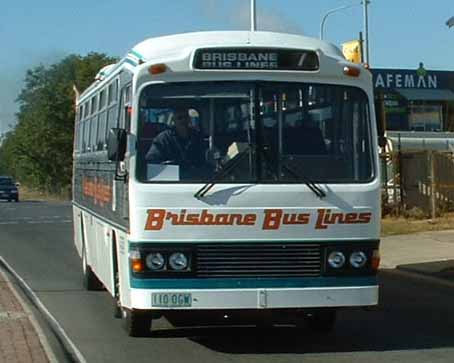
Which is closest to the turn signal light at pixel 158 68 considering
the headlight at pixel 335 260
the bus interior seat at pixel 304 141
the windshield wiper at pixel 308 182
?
the bus interior seat at pixel 304 141

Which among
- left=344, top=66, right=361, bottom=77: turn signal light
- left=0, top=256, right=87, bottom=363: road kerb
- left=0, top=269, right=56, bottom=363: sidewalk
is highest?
left=344, top=66, right=361, bottom=77: turn signal light

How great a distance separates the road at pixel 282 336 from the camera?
33.3 ft

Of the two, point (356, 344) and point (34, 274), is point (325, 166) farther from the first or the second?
point (34, 274)

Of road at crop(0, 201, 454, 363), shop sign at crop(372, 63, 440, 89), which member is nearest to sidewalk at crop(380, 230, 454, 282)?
road at crop(0, 201, 454, 363)

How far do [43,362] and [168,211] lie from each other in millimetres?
1735

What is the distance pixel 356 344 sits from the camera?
10.8m

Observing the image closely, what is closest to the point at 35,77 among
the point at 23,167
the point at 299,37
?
the point at 23,167

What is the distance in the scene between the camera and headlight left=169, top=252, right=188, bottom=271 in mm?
9781

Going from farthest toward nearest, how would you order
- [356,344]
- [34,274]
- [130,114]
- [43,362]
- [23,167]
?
[23,167] → [34,274] → [356,344] → [130,114] → [43,362]

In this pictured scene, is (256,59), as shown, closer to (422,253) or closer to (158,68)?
(158,68)

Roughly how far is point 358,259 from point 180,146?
1970 mm

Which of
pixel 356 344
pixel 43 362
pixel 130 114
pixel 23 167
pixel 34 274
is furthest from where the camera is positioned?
pixel 23 167

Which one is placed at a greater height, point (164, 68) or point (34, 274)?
point (164, 68)

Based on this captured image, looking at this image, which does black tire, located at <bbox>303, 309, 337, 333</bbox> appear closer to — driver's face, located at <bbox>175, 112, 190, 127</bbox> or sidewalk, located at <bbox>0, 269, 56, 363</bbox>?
driver's face, located at <bbox>175, 112, 190, 127</bbox>
